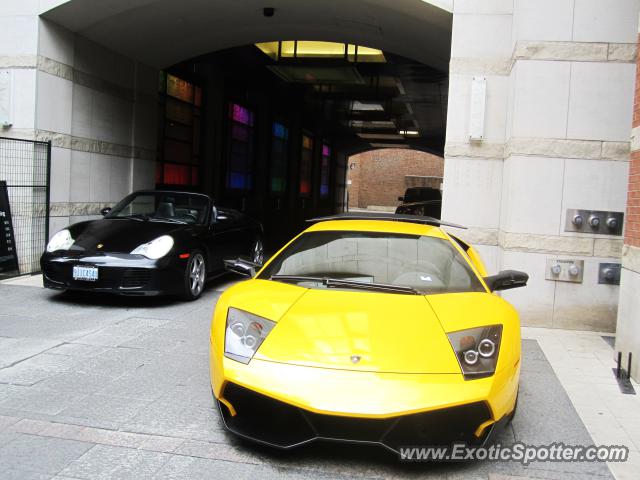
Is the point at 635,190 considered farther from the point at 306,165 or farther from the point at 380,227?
the point at 306,165

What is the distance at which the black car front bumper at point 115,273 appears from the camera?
7.05 metres

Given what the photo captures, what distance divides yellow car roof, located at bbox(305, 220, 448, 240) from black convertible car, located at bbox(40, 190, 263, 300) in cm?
292

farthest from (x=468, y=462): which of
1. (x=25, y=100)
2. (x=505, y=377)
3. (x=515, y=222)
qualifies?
(x=25, y=100)

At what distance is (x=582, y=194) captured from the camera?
715 cm

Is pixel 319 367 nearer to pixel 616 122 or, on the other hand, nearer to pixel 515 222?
pixel 515 222

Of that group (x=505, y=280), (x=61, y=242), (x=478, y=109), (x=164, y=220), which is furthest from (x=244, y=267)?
(x=478, y=109)

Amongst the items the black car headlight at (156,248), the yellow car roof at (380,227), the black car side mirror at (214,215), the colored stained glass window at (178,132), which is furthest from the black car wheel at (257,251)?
the yellow car roof at (380,227)

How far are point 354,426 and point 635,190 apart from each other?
3923 mm

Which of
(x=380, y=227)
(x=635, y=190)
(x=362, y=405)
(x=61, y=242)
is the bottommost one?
(x=362, y=405)

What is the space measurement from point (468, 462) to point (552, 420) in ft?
3.50

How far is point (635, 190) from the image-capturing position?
557 cm

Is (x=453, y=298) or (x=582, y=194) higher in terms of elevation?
(x=582, y=194)

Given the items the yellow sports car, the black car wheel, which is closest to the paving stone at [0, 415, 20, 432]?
the yellow sports car

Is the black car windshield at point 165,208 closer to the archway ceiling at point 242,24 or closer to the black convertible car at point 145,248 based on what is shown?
the black convertible car at point 145,248
